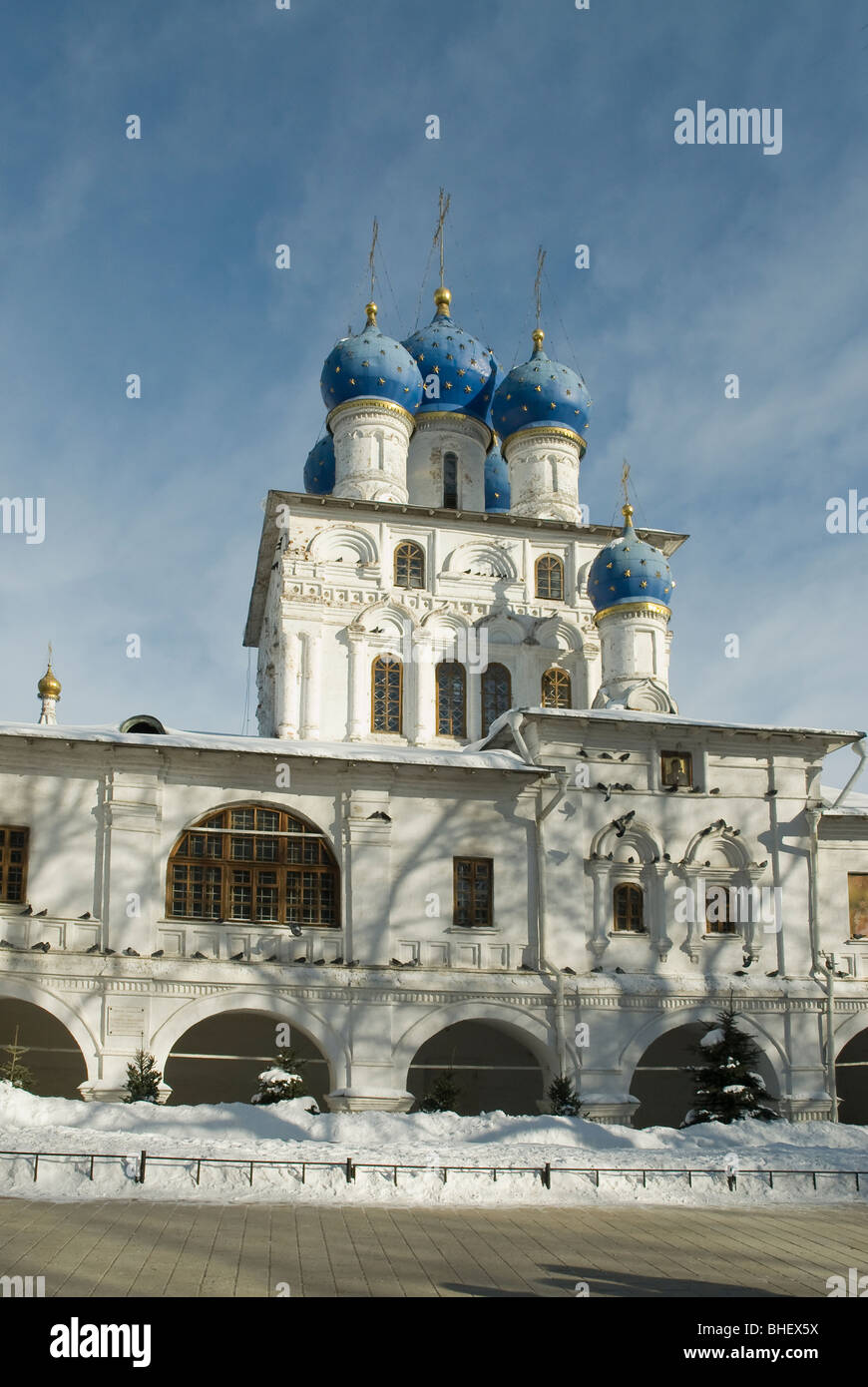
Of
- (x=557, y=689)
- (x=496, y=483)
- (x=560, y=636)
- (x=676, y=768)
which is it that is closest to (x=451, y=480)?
(x=496, y=483)

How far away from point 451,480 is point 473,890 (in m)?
14.1

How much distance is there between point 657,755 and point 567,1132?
25.1 ft

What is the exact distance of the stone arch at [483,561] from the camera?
1196 inches

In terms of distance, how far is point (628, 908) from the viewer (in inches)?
860

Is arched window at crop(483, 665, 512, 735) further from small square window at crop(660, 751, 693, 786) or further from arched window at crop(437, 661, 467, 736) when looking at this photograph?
small square window at crop(660, 751, 693, 786)

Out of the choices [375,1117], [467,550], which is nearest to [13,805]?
[375,1117]

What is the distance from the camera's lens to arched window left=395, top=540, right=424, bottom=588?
29953mm

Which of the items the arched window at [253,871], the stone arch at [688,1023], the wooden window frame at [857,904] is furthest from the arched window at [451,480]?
the stone arch at [688,1023]

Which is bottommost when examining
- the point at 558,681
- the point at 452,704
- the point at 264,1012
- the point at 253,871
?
the point at 264,1012

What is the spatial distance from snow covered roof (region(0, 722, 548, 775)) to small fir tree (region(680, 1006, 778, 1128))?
4.99m

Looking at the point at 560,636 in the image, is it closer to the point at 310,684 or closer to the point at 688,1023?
the point at 310,684

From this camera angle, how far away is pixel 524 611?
30.2 metres

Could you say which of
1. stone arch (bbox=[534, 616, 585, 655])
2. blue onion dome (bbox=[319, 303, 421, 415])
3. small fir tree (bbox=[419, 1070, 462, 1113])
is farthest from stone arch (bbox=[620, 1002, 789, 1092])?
blue onion dome (bbox=[319, 303, 421, 415])

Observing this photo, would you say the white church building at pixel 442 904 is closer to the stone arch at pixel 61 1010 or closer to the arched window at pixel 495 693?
the stone arch at pixel 61 1010
